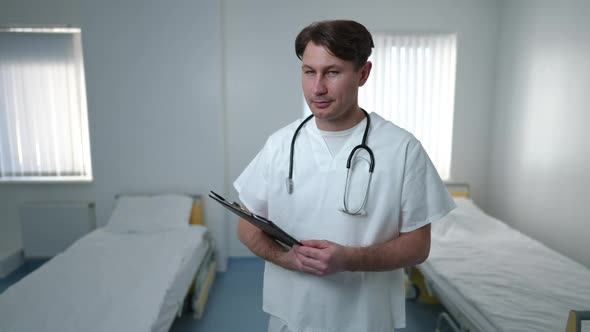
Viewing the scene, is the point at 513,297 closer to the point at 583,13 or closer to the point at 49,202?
the point at 583,13

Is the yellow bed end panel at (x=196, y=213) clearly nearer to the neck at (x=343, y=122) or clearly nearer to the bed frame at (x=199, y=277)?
the bed frame at (x=199, y=277)

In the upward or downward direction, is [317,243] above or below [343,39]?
below

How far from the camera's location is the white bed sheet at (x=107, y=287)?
1805 mm

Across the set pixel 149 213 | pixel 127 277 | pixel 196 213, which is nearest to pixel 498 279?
pixel 127 277

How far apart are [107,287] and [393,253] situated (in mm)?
1888

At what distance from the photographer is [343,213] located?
1077mm

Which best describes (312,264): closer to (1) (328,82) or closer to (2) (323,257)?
(2) (323,257)

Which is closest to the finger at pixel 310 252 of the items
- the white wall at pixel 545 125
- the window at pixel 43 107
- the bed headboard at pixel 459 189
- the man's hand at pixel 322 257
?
the man's hand at pixel 322 257

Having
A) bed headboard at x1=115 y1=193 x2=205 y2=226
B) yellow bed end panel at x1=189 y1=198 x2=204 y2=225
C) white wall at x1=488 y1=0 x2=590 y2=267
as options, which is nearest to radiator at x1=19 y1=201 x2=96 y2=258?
bed headboard at x1=115 y1=193 x2=205 y2=226

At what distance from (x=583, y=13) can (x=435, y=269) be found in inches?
81.3

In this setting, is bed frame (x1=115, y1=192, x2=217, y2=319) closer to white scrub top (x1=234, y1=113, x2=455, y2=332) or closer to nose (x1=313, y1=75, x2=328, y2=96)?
white scrub top (x1=234, y1=113, x2=455, y2=332)

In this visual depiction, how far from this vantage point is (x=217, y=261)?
3580mm

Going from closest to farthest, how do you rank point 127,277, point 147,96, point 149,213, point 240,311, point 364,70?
point 364,70, point 127,277, point 240,311, point 149,213, point 147,96

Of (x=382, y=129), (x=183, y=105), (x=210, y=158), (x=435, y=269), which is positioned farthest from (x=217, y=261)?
(x=382, y=129)
